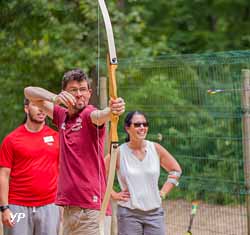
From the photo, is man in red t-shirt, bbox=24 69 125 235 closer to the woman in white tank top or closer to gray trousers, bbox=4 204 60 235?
the woman in white tank top

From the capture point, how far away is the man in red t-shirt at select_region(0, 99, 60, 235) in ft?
17.6

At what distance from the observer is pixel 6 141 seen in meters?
5.38

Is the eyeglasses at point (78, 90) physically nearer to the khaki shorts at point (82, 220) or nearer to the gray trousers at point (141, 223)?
the khaki shorts at point (82, 220)

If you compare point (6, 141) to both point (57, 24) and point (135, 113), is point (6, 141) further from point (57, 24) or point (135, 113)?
point (57, 24)

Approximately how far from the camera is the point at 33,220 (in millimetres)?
→ 5379

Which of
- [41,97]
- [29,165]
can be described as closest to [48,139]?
[29,165]

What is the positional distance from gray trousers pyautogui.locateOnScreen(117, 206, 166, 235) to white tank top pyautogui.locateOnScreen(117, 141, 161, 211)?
0.14 feet

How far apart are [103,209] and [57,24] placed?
589 centimetres

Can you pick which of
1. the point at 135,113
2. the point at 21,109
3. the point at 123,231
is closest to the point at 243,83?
the point at 135,113

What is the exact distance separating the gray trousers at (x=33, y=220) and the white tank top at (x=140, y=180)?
60cm

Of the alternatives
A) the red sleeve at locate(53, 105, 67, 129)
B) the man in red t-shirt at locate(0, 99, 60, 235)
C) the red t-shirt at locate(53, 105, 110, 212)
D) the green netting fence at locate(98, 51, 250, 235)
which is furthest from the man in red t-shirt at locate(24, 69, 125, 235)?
the green netting fence at locate(98, 51, 250, 235)

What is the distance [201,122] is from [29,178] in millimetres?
2086

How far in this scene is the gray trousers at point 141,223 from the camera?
507 cm

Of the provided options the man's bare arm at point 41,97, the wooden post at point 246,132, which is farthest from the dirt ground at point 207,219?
the man's bare arm at point 41,97
